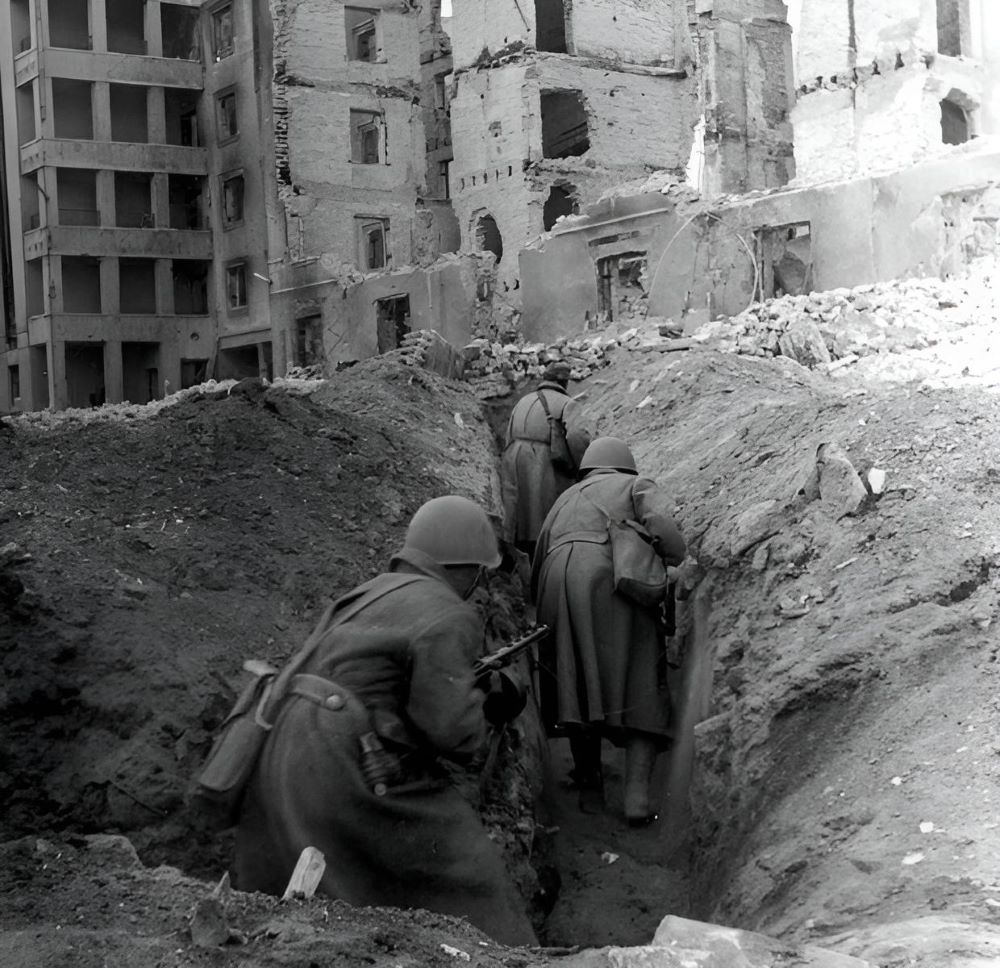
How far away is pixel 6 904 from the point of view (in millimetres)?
4352

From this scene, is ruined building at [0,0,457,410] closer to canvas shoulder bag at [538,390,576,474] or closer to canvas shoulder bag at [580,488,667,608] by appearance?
canvas shoulder bag at [538,390,576,474]

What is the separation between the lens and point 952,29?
102ft

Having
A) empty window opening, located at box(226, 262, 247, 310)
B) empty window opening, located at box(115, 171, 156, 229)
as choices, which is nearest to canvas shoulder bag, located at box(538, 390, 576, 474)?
empty window opening, located at box(115, 171, 156, 229)

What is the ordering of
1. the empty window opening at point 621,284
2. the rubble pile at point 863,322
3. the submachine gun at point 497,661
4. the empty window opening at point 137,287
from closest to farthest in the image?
1. the submachine gun at point 497,661
2. the rubble pile at point 863,322
3. the empty window opening at point 621,284
4. the empty window opening at point 137,287

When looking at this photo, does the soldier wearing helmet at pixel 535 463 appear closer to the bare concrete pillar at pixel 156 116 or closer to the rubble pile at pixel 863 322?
the rubble pile at pixel 863 322

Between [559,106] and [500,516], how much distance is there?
22.5 meters

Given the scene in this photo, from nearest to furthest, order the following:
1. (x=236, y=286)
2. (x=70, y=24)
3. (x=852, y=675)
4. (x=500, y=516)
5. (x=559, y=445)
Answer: (x=852, y=675)
(x=559, y=445)
(x=500, y=516)
(x=70, y=24)
(x=236, y=286)

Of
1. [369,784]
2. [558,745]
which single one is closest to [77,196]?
[558,745]

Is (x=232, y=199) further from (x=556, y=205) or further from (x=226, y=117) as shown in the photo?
(x=556, y=205)

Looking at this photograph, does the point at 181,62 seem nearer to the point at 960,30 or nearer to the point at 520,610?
the point at 960,30

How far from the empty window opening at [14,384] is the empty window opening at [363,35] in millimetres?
12332

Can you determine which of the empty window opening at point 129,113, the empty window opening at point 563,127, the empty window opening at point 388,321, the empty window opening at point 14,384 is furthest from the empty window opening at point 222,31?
the empty window opening at point 14,384

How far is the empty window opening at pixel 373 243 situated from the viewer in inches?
1205

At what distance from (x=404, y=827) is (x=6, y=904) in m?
1.45
